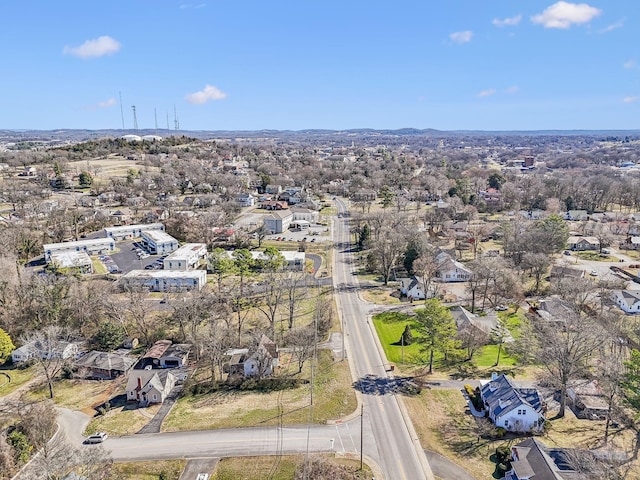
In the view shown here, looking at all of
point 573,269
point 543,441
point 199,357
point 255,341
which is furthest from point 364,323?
point 573,269

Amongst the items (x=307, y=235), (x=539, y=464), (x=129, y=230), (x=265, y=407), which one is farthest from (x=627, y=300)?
(x=129, y=230)

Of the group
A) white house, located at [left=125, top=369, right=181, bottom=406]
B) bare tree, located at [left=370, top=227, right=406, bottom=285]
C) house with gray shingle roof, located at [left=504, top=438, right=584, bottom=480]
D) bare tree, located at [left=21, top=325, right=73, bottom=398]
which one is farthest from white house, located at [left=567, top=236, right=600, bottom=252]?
bare tree, located at [left=21, top=325, right=73, bottom=398]

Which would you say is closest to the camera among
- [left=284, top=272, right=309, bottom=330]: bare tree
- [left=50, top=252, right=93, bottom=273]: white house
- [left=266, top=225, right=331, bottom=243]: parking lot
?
[left=284, top=272, right=309, bottom=330]: bare tree

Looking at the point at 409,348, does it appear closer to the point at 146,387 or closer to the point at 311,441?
the point at 311,441

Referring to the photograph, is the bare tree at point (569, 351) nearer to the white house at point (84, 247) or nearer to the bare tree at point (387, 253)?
the bare tree at point (387, 253)

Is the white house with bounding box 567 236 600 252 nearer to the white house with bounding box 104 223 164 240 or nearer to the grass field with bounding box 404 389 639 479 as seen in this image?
the grass field with bounding box 404 389 639 479

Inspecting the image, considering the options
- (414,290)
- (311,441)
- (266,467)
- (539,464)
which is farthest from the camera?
(414,290)

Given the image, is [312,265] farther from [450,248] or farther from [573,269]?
[573,269]
